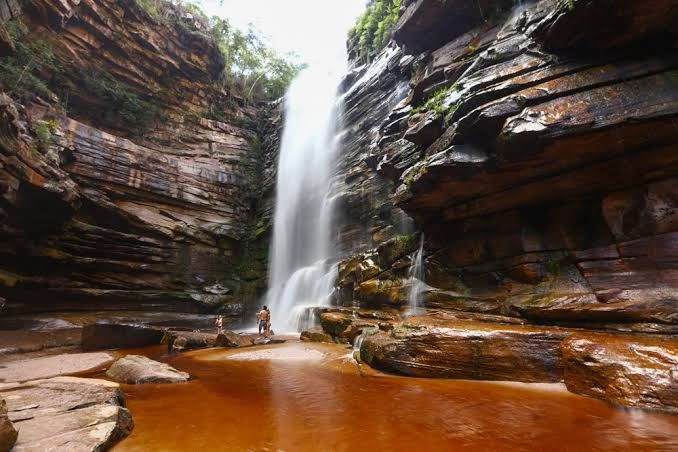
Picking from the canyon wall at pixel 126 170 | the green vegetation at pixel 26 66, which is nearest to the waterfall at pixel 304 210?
the canyon wall at pixel 126 170

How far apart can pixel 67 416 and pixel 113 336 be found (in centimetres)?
840

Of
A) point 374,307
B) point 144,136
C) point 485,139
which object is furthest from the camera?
point 144,136

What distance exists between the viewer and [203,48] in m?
24.6

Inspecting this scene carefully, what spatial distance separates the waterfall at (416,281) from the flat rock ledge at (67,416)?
328 inches

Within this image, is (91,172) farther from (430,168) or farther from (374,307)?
(430,168)

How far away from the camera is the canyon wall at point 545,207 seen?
6188 mm

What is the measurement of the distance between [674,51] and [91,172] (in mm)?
23099

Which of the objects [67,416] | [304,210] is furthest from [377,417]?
[304,210]

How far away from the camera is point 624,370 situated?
4.79 metres

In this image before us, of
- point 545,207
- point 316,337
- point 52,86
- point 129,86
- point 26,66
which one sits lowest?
point 316,337

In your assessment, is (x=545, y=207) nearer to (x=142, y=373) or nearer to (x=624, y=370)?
(x=624, y=370)

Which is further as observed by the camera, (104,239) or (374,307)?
(104,239)

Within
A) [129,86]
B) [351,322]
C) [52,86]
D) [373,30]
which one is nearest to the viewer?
[351,322]

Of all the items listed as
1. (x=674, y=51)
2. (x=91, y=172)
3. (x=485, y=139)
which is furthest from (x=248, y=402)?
(x=91, y=172)
